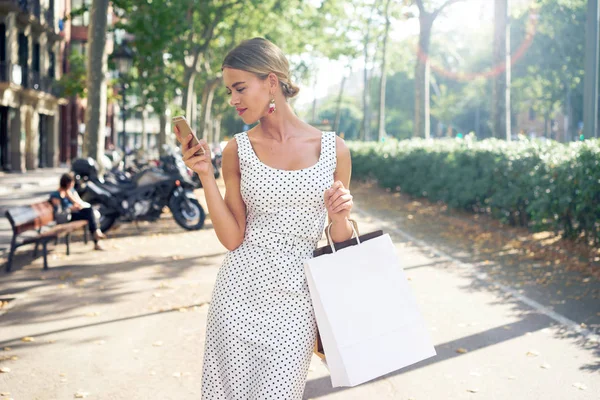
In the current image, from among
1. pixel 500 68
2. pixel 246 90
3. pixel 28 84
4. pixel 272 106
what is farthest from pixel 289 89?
pixel 28 84

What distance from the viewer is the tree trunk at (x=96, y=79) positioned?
59.0 ft

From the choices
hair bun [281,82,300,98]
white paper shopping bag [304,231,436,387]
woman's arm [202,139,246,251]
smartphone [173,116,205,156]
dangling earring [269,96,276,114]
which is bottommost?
white paper shopping bag [304,231,436,387]

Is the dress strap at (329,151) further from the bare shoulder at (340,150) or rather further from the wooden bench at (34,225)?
the wooden bench at (34,225)

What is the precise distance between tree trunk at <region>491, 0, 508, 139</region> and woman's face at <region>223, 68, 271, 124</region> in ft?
59.0

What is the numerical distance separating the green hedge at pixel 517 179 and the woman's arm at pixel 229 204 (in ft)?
26.8

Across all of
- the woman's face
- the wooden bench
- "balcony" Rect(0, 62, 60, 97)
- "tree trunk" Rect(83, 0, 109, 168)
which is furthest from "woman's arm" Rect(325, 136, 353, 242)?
"balcony" Rect(0, 62, 60, 97)

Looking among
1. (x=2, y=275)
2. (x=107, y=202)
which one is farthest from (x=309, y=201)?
(x=107, y=202)

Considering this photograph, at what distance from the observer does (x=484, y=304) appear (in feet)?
27.1

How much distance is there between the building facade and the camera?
37.1 metres

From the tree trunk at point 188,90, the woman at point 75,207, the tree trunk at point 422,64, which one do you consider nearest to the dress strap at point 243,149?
the woman at point 75,207

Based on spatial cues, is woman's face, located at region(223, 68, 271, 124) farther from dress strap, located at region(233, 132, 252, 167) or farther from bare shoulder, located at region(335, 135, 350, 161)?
bare shoulder, located at region(335, 135, 350, 161)

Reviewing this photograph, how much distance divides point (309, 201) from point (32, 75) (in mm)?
41280

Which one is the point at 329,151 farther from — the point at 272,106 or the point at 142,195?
the point at 142,195

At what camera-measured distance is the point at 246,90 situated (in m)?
2.85
